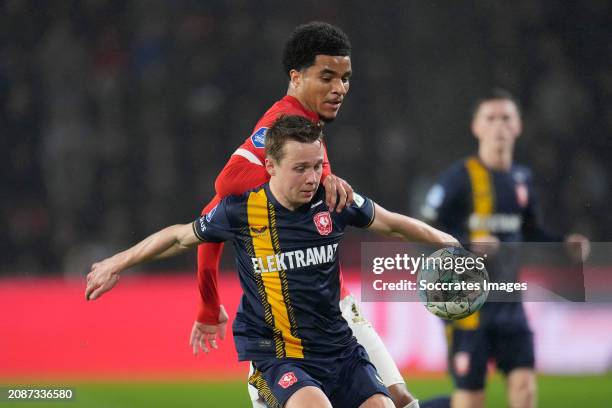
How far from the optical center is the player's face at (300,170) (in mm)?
3006

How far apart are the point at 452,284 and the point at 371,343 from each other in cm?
44

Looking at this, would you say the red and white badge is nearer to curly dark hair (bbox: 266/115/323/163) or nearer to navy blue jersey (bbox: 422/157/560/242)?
navy blue jersey (bbox: 422/157/560/242)

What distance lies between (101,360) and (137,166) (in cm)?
172

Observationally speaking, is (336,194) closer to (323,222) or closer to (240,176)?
(323,222)

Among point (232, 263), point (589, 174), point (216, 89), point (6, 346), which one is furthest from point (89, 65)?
point (589, 174)

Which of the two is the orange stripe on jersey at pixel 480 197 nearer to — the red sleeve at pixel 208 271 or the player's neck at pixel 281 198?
the red sleeve at pixel 208 271

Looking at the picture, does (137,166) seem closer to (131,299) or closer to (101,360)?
(131,299)

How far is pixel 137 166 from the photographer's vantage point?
6688 millimetres

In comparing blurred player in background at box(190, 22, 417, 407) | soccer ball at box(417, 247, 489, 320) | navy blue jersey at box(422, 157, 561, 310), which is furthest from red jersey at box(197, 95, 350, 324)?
navy blue jersey at box(422, 157, 561, 310)

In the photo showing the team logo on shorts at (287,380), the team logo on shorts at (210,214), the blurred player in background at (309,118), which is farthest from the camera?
the blurred player in background at (309,118)

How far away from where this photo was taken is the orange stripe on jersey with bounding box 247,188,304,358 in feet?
10.2

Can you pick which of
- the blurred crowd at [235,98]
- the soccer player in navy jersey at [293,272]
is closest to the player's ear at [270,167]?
the soccer player in navy jersey at [293,272]

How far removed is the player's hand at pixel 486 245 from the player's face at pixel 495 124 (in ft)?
1.95

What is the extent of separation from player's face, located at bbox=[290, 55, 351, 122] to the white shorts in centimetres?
76
